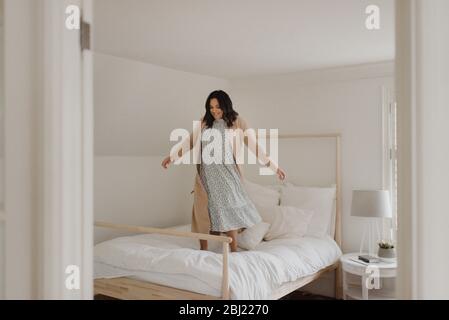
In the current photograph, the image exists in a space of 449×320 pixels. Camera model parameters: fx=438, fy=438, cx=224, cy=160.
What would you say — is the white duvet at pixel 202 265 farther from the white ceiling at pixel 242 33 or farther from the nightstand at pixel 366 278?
the white ceiling at pixel 242 33

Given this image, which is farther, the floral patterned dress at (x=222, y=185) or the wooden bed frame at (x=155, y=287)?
the floral patterned dress at (x=222, y=185)

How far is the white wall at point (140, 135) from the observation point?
368 cm

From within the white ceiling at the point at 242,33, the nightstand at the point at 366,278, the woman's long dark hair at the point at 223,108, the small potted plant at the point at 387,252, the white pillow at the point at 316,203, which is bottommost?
the nightstand at the point at 366,278

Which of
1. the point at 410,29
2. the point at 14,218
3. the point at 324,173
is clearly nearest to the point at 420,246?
the point at 410,29

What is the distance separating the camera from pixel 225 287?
8.67 feet

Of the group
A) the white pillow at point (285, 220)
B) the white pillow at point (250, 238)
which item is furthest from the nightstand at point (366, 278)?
the white pillow at point (250, 238)

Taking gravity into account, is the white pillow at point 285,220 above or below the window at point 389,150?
below

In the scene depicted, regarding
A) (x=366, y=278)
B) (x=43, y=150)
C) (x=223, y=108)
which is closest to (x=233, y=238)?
(x=223, y=108)

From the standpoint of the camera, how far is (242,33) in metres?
2.99

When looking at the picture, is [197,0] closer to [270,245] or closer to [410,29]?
[410,29]

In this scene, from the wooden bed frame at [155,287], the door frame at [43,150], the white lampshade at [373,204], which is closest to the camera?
the door frame at [43,150]

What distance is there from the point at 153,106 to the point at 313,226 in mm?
1885

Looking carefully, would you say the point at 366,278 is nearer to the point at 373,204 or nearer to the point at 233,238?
the point at 373,204

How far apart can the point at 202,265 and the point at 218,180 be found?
871mm
